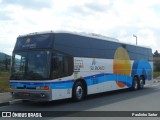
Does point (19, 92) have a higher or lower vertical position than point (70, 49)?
lower

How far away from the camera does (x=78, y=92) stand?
645 inches

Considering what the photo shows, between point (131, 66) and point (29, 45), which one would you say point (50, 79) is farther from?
point (131, 66)

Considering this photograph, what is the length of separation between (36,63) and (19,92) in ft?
5.23

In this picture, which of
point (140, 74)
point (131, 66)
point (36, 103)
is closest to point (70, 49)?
point (36, 103)

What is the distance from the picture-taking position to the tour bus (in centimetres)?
1458

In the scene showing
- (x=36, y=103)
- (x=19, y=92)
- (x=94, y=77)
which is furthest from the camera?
(x=94, y=77)

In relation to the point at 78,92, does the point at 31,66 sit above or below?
above

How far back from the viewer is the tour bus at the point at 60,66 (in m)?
14.6

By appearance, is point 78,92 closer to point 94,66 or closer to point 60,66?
point 60,66

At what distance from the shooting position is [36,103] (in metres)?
16.2

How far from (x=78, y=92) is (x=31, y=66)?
2899 mm

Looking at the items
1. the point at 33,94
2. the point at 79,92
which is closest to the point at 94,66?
the point at 79,92

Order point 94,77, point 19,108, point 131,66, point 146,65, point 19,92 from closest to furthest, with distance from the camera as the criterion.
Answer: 1. point 19,108
2. point 19,92
3. point 94,77
4. point 131,66
5. point 146,65

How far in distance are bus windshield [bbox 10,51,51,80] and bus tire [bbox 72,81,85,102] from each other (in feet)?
7.35
